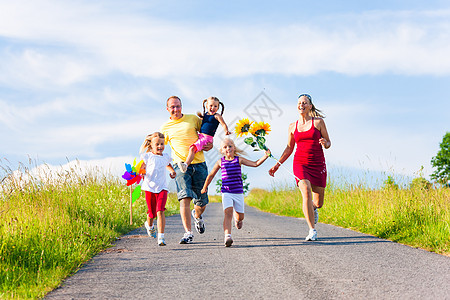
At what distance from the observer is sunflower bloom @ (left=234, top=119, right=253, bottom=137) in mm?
7219

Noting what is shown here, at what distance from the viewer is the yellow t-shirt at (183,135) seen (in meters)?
6.97

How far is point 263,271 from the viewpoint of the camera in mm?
5000

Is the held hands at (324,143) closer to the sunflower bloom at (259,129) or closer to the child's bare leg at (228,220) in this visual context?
the sunflower bloom at (259,129)

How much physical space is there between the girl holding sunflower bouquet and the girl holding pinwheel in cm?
A: 69

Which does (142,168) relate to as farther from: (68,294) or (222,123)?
(68,294)

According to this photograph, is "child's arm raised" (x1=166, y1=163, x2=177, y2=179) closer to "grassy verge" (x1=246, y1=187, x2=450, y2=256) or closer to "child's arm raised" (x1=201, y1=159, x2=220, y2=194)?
"child's arm raised" (x1=201, y1=159, x2=220, y2=194)

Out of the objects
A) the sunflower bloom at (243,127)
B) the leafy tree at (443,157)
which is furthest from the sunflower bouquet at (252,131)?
A: the leafy tree at (443,157)

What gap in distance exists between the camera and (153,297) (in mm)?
4062

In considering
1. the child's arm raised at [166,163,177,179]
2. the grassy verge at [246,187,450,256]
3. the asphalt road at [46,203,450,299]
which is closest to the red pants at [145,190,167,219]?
the child's arm raised at [166,163,177,179]

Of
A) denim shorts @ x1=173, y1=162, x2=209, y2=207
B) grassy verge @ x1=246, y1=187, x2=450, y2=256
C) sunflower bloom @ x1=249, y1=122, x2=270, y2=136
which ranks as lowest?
grassy verge @ x1=246, y1=187, x2=450, y2=256

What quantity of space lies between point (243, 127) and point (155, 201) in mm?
1911

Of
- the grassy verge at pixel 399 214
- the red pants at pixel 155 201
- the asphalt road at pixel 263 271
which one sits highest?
the red pants at pixel 155 201

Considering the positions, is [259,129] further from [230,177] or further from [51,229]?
[51,229]

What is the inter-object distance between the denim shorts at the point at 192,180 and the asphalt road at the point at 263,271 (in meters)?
0.84
